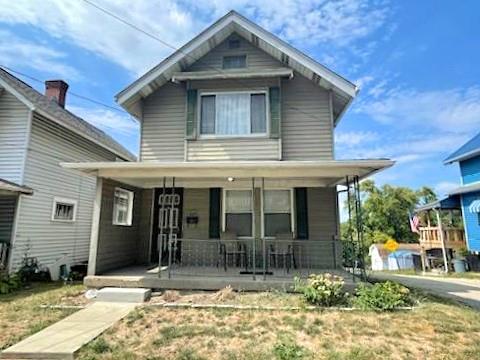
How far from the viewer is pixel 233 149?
8555 mm

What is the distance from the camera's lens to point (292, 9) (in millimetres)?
8719

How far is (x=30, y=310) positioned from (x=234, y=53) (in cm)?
824

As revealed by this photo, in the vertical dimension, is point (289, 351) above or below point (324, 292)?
below

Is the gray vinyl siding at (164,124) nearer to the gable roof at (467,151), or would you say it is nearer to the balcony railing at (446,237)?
the gable roof at (467,151)

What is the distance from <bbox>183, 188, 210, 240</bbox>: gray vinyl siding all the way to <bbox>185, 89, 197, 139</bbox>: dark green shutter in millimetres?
1733

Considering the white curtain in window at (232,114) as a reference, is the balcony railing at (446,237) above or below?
below

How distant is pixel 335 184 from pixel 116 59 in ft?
30.2

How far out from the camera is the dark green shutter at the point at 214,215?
8.56 m

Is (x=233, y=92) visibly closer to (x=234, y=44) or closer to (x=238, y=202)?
(x=234, y=44)

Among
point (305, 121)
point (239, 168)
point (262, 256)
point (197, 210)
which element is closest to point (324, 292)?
point (262, 256)

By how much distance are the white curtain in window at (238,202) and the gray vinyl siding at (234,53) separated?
3908mm

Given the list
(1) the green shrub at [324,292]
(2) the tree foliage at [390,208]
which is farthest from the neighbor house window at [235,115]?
(2) the tree foliage at [390,208]

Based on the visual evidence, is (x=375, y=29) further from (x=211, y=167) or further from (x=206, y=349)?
(x=206, y=349)

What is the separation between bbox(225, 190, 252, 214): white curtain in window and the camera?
870 cm
